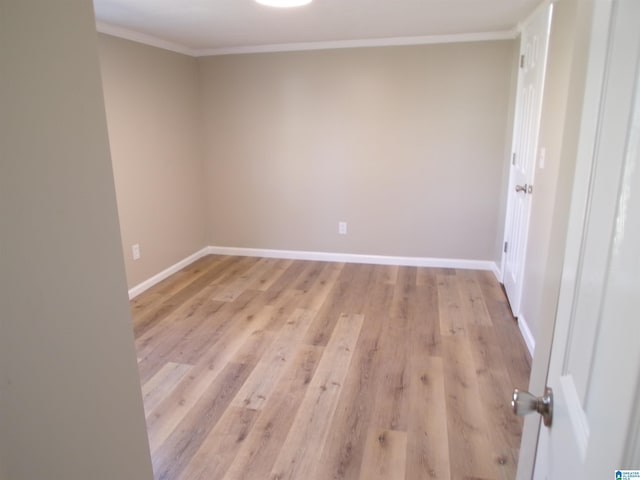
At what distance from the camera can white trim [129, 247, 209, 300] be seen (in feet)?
12.1

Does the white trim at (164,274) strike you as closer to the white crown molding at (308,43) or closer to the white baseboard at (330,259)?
the white baseboard at (330,259)

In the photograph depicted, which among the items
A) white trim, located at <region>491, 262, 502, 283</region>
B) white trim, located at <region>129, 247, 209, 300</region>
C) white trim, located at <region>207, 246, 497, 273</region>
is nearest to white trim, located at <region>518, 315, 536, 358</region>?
white trim, located at <region>491, 262, 502, 283</region>

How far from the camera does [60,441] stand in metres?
0.80

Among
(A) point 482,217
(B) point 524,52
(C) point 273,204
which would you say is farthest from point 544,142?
(C) point 273,204

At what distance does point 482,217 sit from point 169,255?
308cm

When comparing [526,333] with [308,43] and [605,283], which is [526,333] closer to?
[605,283]

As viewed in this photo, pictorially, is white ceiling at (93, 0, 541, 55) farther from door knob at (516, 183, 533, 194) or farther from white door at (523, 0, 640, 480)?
white door at (523, 0, 640, 480)

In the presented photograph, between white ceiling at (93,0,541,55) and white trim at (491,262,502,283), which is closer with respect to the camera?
white ceiling at (93,0,541,55)

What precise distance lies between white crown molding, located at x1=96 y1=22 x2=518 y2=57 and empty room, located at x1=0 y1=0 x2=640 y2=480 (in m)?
0.02

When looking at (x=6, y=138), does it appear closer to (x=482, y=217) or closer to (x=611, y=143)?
(x=611, y=143)

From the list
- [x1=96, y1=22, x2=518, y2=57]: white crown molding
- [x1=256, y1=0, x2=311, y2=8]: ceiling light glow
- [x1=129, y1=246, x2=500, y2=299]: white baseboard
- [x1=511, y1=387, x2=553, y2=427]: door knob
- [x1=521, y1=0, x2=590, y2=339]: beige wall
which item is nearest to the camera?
[x1=511, y1=387, x2=553, y2=427]: door knob

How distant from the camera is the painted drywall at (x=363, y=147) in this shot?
3.88 metres

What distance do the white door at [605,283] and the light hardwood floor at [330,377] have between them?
1299 mm

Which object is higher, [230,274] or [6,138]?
[6,138]
